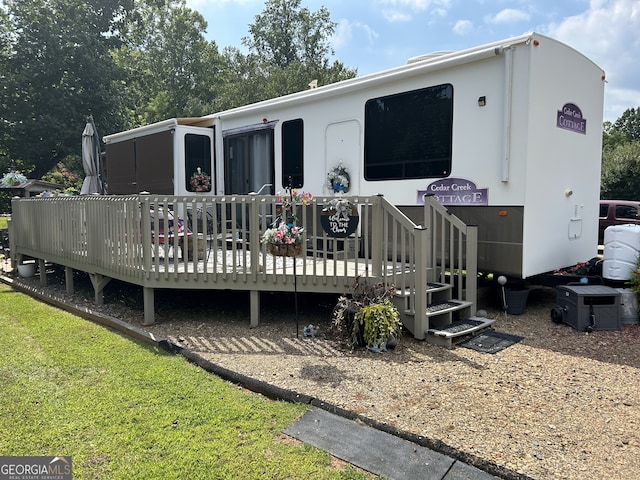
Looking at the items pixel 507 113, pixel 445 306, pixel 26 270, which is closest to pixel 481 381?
pixel 445 306

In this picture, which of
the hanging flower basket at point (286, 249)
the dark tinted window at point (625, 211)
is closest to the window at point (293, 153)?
the hanging flower basket at point (286, 249)

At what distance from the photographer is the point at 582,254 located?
248 inches

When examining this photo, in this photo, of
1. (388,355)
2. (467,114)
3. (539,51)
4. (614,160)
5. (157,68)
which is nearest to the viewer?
(388,355)

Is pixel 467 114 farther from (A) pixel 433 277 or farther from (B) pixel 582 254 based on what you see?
(B) pixel 582 254

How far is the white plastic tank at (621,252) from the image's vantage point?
216 inches

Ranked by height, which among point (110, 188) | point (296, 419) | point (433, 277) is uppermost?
point (110, 188)

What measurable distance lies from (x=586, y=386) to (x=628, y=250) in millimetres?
2594

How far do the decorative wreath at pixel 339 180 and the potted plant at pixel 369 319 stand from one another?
6.47ft

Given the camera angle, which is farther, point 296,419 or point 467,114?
point 467,114

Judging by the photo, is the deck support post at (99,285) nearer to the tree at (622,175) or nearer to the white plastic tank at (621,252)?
the white plastic tank at (621,252)

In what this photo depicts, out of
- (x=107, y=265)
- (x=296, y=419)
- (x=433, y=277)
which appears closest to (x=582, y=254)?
(x=433, y=277)

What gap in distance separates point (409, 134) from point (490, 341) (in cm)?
257

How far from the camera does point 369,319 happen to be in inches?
173

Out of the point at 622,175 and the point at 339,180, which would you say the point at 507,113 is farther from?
the point at 622,175
